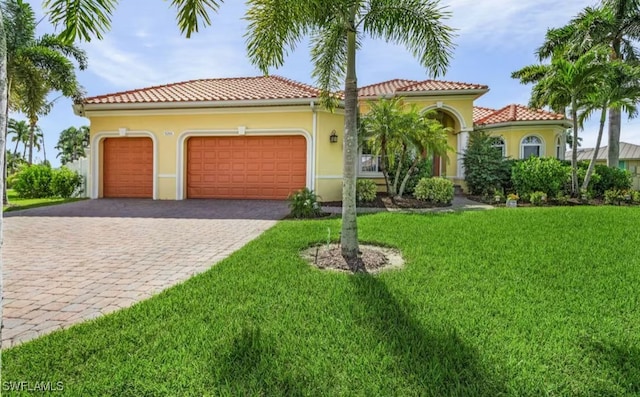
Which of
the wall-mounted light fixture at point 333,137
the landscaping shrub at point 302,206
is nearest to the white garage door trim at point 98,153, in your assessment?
the wall-mounted light fixture at point 333,137

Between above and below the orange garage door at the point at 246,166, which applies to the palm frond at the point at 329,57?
above

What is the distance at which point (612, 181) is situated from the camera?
14.7m

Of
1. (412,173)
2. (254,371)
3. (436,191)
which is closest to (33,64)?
(412,173)

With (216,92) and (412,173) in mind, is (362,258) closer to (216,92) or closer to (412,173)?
(412,173)

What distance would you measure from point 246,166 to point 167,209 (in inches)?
145

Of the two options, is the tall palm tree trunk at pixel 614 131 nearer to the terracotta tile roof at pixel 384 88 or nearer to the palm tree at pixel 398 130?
the terracotta tile roof at pixel 384 88

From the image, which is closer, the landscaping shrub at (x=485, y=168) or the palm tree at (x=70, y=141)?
the landscaping shrub at (x=485, y=168)

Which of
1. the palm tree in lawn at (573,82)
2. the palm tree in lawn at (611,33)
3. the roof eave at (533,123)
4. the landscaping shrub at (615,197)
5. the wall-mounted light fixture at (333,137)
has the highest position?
the palm tree in lawn at (611,33)

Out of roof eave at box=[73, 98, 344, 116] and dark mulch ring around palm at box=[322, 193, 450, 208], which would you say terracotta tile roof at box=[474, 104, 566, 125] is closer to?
dark mulch ring around palm at box=[322, 193, 450, 208]

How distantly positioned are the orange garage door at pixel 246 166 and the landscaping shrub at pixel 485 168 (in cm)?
740

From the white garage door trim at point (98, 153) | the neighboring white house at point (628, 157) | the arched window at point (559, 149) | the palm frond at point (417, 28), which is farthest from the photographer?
the neighboring white house at point (628, 157)

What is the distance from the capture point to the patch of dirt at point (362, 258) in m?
5.79

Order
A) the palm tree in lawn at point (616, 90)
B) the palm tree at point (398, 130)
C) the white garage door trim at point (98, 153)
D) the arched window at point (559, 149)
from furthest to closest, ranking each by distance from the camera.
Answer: the arched window at point (559, 149) < the white garage door trim at point (98, 153) < the palm tree in lawn at point (616, 90) < the palm tree at point (398, 130)

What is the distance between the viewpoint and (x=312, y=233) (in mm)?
8039
